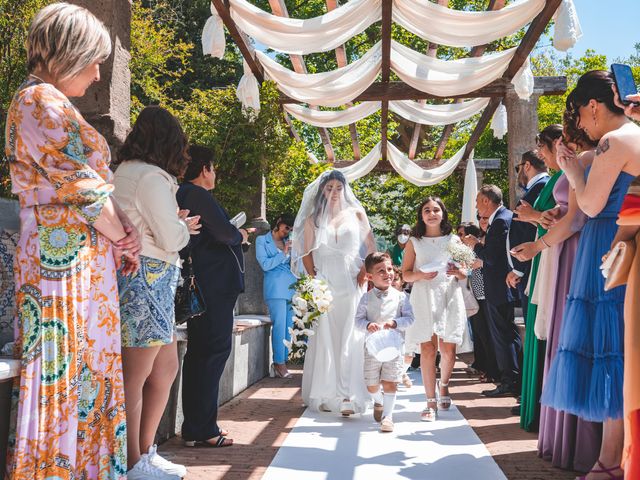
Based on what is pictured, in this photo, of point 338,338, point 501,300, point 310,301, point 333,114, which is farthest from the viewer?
point 333,114

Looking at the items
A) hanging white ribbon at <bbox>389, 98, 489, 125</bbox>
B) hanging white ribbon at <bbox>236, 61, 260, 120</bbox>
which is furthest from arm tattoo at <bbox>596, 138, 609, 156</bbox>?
hanging white ribbon at <bbox>389, 98, 489, 125</bbox>

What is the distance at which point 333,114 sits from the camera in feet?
39.7

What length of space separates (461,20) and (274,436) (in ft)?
17.3

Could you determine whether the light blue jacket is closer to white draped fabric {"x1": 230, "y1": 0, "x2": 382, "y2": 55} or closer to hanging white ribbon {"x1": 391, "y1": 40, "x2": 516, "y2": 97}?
white draped fabric {"x1": 230, "y1": 0, "x2": 382, "y2": 55}

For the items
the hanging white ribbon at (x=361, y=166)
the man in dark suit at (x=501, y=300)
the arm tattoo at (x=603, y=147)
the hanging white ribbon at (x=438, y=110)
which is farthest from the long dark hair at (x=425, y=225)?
the hanging white ribbon at (x=361, y=166)

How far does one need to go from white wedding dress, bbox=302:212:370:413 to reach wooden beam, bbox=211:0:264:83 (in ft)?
9.35

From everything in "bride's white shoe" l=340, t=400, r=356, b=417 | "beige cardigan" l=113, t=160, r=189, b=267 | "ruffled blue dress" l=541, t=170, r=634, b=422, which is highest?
"beige cardigan" l=113, t=160, r=189, b=267

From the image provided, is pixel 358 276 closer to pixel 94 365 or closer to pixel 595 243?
pixel 595 243

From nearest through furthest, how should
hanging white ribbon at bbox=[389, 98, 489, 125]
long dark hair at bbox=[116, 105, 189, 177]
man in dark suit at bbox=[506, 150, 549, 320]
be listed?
long dark hair at bbox=[116, 105, 189, 177]
man in dark suit at bbox=[506, 150, 549, 320]
hanging white ribbon at bbox=[389, 98, 489, 125]

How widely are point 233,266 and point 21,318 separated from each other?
6.99 feet

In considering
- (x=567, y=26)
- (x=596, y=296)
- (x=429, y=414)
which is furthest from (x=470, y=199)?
(x=596, y=296)

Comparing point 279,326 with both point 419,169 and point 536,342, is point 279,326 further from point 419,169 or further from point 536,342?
point 419,169

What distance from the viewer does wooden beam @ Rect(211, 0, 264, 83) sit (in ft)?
24.1

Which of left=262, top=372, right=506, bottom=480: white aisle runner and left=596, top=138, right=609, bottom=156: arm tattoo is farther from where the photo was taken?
left=262, top=372, right=506, bottom=480: white aisle runner
